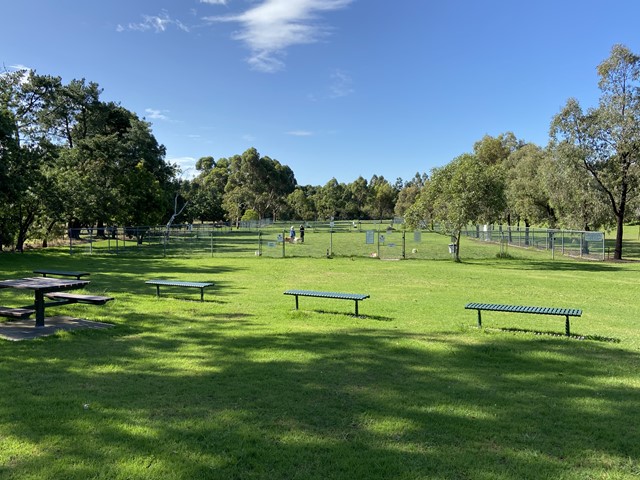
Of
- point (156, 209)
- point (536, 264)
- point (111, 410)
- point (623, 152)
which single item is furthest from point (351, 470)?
point (156, 209)

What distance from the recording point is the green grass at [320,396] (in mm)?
3529

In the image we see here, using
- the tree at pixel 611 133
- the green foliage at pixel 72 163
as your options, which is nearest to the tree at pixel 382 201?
the green foliage at pixel 72 163

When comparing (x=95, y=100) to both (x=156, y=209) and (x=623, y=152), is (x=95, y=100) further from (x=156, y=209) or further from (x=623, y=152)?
(x=623, y=152)

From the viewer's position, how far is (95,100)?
4631 centimetres

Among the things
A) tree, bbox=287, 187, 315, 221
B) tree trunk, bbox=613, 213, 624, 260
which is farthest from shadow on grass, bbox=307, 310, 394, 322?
tree, bbox=287, 187, 315, 221

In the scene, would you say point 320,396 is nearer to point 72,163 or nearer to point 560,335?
point 560,335

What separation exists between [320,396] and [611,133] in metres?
29.9

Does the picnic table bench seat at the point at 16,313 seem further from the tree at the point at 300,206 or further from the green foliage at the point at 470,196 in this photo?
the tree at the point at 300,206

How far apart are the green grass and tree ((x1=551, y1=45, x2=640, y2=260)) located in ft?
72.1

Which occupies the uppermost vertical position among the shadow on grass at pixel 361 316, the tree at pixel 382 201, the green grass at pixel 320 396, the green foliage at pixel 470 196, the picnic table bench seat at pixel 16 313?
the tree at pixel 382 201

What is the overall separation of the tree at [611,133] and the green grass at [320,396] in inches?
865

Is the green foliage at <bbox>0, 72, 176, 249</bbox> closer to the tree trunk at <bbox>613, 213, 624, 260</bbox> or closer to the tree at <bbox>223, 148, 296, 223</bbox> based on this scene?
the tree trunk at <bbox>613, 213, 624, 260</bbox>

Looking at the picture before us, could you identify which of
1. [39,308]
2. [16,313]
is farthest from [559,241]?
[16,313]

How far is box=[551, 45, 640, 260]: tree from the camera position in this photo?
88.8 ft
